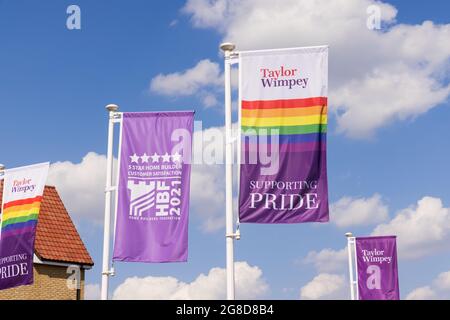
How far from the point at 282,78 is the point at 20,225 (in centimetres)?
945

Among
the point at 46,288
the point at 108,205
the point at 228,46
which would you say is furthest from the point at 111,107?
the point at 46,288

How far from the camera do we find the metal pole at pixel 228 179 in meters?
14.0

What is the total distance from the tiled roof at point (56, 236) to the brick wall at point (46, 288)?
23.8 inches

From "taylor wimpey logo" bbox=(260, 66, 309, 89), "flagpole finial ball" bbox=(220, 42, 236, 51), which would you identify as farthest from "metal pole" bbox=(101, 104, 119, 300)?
"taylor wimpey logo" bbox=(260, 66, 309, 89)

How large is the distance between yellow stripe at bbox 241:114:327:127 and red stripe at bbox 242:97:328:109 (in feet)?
0.85

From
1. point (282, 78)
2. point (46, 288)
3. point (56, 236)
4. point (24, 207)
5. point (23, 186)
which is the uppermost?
point (56, 236)

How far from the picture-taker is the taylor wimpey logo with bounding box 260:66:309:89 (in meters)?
14.4

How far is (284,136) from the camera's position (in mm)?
14211

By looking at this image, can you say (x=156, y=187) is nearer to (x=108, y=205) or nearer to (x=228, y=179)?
(x=228, y=179)

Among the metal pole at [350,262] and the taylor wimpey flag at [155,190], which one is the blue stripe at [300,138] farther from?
the metal pole at [350,262]

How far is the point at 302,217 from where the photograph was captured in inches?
539

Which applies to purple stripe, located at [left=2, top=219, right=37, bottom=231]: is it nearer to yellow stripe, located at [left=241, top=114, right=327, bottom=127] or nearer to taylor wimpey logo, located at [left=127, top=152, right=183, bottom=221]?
taylor wimpey logo, located at [left=127, top=152, right=183, bottom=221]

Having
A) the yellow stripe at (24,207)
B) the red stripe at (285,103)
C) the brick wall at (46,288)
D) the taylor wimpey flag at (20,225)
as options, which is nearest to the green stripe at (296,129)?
the red stripe at (285,103)

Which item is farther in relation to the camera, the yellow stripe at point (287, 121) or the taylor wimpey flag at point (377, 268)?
the taylor wimpey flag at point (377, 268)
